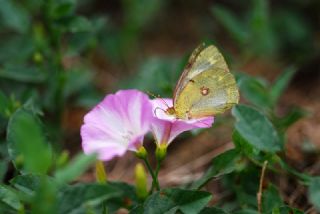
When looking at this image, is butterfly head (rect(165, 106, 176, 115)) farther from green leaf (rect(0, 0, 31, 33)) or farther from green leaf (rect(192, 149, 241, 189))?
green leaf (rect(0, 0, 31, 33))

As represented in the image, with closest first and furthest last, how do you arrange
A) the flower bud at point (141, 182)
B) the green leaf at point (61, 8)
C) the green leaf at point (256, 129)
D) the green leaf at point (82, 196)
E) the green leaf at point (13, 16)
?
1. the green leaf at point (82, 196)
2. the flower bud at point (141, 182)
3. the green leaf at point (256, 129)
4. the green leaf at point (61, 8)
5. the green leaf at point (13, 16)

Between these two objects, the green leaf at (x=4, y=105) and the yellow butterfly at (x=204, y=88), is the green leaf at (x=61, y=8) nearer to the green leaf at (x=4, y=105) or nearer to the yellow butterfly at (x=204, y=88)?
the green leaf at (x=4, y=105)

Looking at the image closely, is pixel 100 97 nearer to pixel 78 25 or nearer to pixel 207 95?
A: pixel 78 25

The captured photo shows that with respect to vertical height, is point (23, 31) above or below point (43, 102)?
above

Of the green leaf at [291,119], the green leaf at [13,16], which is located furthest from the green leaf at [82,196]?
the green leaf at [13,16]

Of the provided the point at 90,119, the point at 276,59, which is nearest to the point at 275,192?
the point at 90,119

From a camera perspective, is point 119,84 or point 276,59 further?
point 276,59

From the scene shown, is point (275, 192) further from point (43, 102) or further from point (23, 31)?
point (23, 31)

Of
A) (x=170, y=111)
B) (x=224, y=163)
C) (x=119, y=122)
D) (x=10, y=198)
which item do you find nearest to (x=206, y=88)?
(x=170, y=111)
